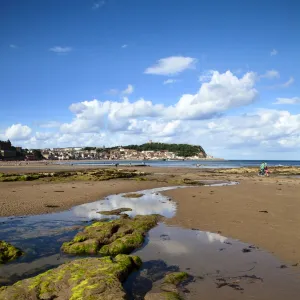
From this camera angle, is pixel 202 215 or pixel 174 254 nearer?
pixel 174 254

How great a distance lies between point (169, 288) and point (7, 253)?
5.42 m

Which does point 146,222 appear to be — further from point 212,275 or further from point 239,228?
point 212,275

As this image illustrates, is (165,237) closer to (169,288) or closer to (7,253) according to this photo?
(169,288)

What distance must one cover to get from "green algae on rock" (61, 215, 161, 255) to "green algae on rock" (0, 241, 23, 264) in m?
1.44

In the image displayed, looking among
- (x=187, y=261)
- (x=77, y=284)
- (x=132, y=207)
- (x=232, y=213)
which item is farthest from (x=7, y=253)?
(x=232, y=213)

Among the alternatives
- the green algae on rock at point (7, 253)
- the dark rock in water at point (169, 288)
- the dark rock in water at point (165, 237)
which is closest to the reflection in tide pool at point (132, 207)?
the dark rock in water at point (165, 237)

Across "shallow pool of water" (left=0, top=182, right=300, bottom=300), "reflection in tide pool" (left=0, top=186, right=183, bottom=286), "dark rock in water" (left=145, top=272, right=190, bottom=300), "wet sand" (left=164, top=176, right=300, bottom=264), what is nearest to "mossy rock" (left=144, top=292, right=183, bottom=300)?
"dark rock in water" (left=145, top=272, right=190, bottom=300)

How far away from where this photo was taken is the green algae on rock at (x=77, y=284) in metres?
6.08

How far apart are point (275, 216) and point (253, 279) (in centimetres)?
827

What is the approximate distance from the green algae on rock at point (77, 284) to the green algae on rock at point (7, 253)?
2466mm

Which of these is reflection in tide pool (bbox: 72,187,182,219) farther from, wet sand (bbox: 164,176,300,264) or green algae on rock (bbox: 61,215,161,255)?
green algae on rock (bbox: 61,215,161,255)

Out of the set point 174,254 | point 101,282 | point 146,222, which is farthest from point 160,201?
point 101,282

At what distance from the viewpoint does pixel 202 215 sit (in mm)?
15531

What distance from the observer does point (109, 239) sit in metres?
10.6
